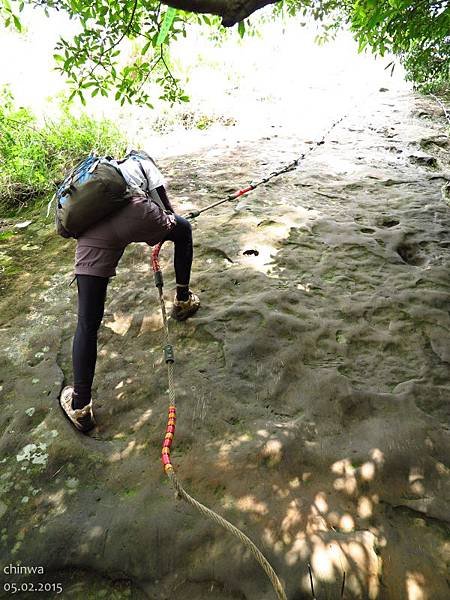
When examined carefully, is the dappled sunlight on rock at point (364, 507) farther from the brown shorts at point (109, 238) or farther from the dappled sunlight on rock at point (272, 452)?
the brown shorts at point (109, 238)

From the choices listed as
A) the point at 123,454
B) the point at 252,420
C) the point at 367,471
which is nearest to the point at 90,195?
the point at 123,454

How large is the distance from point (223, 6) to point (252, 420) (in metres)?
2.24

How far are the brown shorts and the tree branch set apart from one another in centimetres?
100

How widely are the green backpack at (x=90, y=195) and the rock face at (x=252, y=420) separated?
110cm

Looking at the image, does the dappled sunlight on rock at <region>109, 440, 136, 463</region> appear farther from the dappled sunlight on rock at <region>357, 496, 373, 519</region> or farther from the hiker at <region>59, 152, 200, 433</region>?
the dappled sunlight on rock at <region>357, 496, 373, 519</region>

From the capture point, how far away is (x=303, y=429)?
2193 millimetres

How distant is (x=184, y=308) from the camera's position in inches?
120

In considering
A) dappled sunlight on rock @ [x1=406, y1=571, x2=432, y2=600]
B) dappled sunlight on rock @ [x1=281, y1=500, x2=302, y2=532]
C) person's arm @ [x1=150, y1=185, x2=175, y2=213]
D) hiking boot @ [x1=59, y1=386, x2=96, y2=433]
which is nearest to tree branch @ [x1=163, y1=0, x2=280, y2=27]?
person's arm @ [x1=150, y1=185, x2=175, y2=213]

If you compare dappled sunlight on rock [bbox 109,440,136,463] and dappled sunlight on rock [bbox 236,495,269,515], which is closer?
dappled sunlight on rock [bbox 236,495,269,515]

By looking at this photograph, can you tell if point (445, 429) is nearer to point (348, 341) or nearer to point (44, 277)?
point (348, 341)

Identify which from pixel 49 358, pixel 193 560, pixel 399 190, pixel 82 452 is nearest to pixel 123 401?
pixel 82 452

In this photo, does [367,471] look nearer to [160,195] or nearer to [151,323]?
[151,323]

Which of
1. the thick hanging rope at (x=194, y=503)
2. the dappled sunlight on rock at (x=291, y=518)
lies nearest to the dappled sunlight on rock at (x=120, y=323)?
the thick hanging rope at (x=194, y=503)

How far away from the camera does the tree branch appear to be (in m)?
1.94
